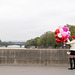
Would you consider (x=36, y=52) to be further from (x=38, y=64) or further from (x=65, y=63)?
(x=65, y=63)

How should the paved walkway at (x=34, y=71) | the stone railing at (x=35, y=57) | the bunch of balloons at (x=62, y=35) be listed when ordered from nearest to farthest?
the paved walkway at (x=34, y=71), the bunch of balloons at (x=62, y=35), the stone railing at (x=35, y=57)

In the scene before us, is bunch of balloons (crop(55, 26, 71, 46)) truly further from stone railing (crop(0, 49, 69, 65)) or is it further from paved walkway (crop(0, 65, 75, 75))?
stone railing (crop(0, 49, 69, 65))

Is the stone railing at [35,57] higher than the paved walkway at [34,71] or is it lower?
higher

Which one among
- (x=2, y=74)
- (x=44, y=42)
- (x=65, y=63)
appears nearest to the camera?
(x=2, y=74)

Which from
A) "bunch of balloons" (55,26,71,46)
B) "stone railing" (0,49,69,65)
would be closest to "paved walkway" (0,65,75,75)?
"bunch of balloons" (55,26,71,46)

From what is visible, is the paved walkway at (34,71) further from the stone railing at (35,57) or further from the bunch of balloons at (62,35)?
the stone railing at (35,57)

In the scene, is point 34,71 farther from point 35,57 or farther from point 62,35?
point 35,57

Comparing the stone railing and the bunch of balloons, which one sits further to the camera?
the stone railing

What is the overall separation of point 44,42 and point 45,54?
88.0 meters

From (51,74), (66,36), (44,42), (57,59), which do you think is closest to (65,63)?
(57,59)

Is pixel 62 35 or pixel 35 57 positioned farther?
pixel 35 57

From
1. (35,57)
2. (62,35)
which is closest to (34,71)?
(62,35)

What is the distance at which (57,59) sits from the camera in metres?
10.3

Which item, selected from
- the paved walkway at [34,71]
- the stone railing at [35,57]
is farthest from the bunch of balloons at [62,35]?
the stone railing at [35,57]
